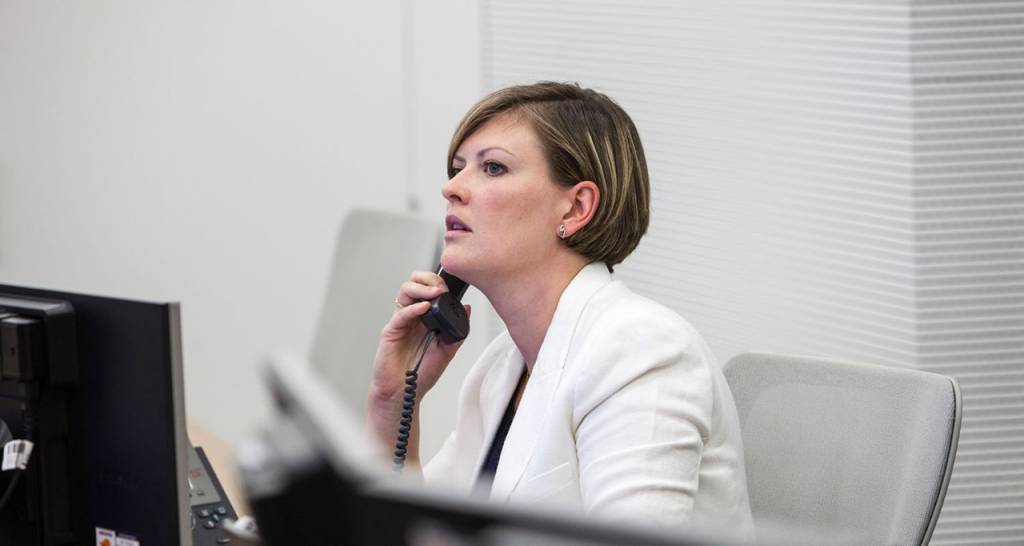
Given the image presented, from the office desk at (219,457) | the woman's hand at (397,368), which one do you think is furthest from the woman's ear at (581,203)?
the office desk at (219,457)

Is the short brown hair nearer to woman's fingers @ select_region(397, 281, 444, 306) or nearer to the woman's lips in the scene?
the woman's lips

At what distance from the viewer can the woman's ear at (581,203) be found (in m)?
1.86

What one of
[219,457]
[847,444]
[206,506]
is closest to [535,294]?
[847,444]

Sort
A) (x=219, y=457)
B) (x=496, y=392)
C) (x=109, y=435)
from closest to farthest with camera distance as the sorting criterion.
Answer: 1. (x=109, y=435)
2. (x=496, y=392)
3. (x=219, y=457)

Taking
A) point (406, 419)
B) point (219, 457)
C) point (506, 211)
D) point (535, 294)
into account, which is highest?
point (506, 211)

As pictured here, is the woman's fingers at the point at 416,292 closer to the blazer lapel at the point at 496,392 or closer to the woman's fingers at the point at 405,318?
the woman's fingers at the point at 405,318

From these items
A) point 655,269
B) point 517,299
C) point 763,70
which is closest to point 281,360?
point 517,299

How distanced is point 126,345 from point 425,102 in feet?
9.26

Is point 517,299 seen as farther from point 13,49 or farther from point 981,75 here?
point 13,49

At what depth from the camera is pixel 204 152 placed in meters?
4.21

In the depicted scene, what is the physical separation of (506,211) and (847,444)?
58 centimetres

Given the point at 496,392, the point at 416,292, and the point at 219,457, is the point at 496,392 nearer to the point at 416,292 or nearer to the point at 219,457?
the point at 416,292

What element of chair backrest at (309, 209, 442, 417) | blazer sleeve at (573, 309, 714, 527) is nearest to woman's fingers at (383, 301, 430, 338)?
blazer sleeve at (573, 309, 714, 527)

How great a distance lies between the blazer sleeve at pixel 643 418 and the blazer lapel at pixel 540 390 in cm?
6
